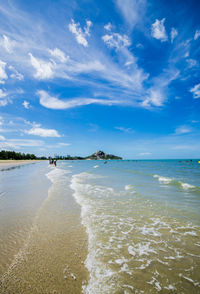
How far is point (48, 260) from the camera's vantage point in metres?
4.04

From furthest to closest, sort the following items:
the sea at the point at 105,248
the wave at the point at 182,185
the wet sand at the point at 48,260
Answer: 1. the wave at the point at 182,185
2. the sea at the point at 105,248
3. the wet sand at the point at 48,260

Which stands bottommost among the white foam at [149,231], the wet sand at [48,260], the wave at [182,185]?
the white foam at [149,231]

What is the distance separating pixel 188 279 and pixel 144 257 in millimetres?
1226

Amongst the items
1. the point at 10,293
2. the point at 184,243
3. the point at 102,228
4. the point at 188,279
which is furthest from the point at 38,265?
the point at 184,243

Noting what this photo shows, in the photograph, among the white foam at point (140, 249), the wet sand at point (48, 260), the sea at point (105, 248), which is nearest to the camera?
the wet sand at point (48, 260)

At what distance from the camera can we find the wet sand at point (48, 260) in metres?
3.21

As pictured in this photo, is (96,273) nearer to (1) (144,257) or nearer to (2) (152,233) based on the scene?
(1) (144,257)

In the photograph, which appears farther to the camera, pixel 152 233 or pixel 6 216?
pixel 6 216

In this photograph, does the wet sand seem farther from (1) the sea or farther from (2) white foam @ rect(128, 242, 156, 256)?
(2) white foam @ rect(128, 242, 156, 256)

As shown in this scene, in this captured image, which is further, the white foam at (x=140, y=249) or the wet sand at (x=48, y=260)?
the white foam at (x=140, y=249)

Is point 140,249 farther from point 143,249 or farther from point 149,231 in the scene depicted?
point 149,231

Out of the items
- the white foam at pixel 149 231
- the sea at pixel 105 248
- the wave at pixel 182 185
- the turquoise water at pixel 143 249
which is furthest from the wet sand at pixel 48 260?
the wave at pixel 182 185

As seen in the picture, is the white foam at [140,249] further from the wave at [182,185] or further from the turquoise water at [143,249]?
the wave at [182,185]

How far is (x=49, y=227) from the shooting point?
614 cm
